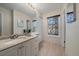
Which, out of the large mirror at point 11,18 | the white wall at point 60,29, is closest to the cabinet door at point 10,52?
the large mirror at point 11,18

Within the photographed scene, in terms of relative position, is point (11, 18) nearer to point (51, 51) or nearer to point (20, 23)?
point (20, 23)

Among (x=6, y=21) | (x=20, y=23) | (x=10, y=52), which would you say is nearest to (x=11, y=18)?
(x=6, y=21)

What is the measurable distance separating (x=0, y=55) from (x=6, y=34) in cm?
87

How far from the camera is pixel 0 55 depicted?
3.72 feet

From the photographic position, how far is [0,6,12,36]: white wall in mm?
1834

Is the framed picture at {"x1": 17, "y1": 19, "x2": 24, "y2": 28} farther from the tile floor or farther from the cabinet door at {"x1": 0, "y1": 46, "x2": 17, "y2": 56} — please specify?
the tile floor

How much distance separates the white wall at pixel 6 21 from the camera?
183cm

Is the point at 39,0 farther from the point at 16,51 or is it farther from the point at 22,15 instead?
the point at 16,51

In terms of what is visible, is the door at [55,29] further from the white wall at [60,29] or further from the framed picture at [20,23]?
the framed picture at [20,23]

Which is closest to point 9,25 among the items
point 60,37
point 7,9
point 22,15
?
point 7,9

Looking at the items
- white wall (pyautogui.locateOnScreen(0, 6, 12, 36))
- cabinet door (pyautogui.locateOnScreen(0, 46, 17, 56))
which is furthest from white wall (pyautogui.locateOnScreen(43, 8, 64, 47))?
cabinet door (pyautogui.locateOnScreen(0, 46, 17, 56))

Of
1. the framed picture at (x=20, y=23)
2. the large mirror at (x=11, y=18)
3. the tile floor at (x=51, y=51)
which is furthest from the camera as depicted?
the tile floor at (x=51, y=51)

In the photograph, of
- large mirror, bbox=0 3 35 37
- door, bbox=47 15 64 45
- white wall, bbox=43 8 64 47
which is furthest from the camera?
door, bbox=47 15 64 45

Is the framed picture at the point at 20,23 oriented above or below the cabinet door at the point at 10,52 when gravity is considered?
above
